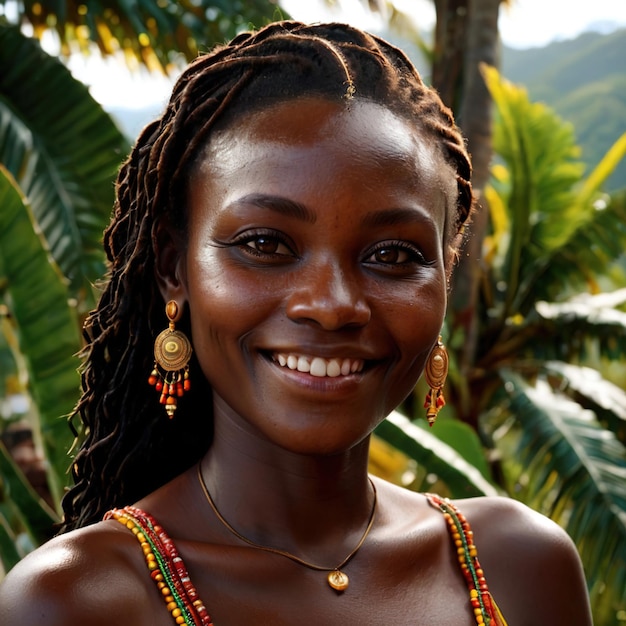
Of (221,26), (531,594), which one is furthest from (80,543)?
(221,26)

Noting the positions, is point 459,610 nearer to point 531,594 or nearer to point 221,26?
point 531,594

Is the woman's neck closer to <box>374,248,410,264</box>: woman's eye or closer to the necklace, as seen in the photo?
the necklace

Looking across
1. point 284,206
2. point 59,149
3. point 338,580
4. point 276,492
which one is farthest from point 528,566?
point 59,149

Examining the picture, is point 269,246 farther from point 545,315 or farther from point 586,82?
point 586,82

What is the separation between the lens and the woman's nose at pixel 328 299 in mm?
1756

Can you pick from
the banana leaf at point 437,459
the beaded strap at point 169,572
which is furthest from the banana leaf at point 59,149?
the beaded strap at point 169,572

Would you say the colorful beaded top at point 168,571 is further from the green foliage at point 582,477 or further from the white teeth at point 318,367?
the green foliage at point 582,477

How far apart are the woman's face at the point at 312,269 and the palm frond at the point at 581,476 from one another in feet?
15.7

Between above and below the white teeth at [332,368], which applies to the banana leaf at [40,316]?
below

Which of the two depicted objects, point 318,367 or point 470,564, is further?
point 470,564

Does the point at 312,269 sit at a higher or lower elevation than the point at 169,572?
higher

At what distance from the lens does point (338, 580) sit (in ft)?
6.61

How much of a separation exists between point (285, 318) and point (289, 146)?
33cm

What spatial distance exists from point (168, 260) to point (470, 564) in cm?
99
